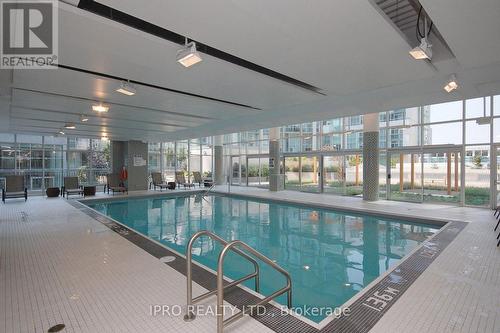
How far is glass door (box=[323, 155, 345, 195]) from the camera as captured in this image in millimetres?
11137

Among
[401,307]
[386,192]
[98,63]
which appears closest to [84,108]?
[98,63]

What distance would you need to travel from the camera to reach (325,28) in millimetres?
2684

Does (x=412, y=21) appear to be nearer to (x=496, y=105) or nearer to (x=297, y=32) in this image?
(x=297, y=32)

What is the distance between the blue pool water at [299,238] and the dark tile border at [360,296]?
450 mm

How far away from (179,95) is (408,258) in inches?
190

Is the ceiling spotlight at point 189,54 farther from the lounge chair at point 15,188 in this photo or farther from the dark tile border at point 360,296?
the lounge chair at point 15,188

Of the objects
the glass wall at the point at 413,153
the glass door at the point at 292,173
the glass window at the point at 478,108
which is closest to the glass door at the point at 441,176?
the glass wall at the point at 413,153

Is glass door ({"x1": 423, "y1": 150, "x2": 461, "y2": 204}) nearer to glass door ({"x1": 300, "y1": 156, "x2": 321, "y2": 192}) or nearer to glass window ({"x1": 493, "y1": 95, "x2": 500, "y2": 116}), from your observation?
glass window ({"x1": 493, "y1": 95, "x2": 500, "y2": 116})

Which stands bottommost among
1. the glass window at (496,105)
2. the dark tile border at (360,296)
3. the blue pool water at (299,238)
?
the blue pool water at (299,238)

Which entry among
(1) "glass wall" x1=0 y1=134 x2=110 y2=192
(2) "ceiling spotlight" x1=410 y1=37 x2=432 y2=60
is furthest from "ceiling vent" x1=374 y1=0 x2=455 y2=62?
(1) "glass wall" x1=0 y1=134 x2=110 y2=192

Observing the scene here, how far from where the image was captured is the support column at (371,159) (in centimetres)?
924

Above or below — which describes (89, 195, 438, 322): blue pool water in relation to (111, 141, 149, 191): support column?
below

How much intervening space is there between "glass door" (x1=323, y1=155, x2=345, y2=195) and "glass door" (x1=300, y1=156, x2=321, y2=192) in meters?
0.36

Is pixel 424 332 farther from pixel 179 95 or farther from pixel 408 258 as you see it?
pixel 179 95
